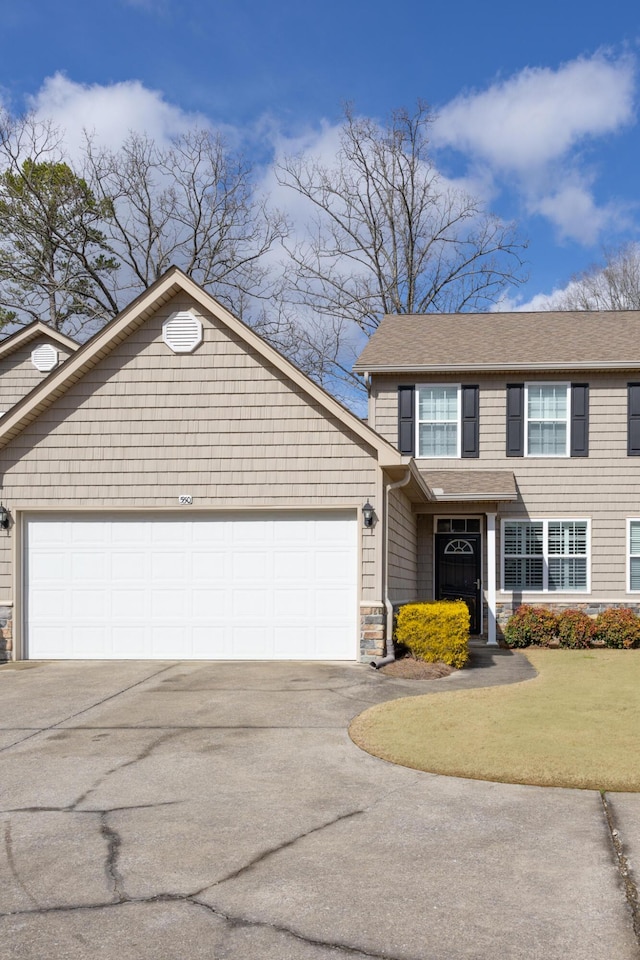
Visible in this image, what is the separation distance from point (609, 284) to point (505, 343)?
21580 millimetres

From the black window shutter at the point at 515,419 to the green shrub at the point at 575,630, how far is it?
3.42m

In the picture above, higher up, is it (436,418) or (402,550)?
(436,418)

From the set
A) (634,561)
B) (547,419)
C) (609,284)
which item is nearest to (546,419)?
(547,419)

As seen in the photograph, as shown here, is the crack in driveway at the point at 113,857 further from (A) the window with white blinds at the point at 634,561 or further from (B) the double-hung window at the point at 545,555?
(A) the window with white blinds at the point at 634,561

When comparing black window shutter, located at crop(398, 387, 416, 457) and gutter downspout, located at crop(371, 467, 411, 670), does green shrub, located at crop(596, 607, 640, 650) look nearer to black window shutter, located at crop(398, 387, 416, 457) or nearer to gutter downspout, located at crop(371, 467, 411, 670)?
black window shutter, located at crop(398, 387, 416, 457)


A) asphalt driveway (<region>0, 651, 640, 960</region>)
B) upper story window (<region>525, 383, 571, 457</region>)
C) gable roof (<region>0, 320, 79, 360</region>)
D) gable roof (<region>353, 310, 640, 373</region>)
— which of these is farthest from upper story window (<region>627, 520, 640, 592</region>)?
gable roof (<region>0, 320, 79, 360</region>)

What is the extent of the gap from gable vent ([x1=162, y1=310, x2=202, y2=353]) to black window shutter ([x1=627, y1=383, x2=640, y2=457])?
359 inches

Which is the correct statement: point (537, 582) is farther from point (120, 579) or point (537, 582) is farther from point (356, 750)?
point (356, 750)

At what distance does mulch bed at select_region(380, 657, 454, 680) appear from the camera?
11539 mm

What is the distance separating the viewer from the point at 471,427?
57.5ft

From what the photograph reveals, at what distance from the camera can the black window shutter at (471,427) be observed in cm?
1750

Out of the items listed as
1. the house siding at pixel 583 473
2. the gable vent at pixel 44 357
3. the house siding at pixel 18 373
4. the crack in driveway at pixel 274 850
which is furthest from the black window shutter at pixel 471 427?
the crack in driveway at pixel 274 850

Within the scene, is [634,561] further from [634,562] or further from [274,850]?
[274,850]

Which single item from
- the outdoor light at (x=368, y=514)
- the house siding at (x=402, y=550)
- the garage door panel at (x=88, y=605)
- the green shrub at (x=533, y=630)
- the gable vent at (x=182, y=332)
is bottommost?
the green shrub at (x=533, y=630)
